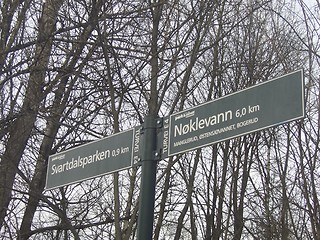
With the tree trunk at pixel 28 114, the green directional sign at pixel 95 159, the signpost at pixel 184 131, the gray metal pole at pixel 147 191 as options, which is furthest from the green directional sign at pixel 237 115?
the tree trunk at pixel 28 114

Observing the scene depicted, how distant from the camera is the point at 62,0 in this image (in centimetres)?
705

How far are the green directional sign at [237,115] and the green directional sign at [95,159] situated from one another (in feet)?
1.07

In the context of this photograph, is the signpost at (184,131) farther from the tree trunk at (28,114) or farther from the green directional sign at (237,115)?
the tree trunk at (28,114)

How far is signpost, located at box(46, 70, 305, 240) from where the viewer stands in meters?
3.40

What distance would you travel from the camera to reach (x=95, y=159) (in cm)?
437

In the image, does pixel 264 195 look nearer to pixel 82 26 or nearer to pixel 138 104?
pixel 138 104

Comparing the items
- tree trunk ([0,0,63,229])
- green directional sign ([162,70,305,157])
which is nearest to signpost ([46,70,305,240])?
green directional sign ([162,70,305,157])

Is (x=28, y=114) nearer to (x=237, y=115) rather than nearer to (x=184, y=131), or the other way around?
(x=184, y=131)

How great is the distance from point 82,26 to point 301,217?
445cm

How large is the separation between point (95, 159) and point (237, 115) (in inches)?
50.3

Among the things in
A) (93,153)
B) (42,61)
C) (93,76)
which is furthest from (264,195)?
(93,153)

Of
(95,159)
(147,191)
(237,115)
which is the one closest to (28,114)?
(95,159)

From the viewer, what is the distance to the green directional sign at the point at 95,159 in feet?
13.5

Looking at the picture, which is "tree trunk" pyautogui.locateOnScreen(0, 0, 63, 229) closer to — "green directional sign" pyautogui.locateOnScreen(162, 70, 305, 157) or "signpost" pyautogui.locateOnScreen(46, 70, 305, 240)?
"signpost" pyautogui.locateOnScreen(46, 70, 305, 240)
